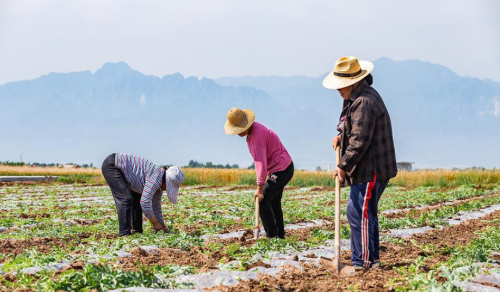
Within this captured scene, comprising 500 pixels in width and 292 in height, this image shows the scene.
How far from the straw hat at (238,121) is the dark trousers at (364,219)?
72.9 inches

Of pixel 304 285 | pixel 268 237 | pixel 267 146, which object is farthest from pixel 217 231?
pixel 304 285

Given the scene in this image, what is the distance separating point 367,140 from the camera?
4.87 m

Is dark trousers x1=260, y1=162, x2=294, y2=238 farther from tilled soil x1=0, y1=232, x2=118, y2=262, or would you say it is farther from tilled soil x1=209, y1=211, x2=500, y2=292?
tilled soil x1=0, y1=232, x2=118, y2=262

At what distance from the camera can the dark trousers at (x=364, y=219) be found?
4.94 m

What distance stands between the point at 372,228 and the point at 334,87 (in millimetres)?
1312

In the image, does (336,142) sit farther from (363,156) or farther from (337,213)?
(337,213)

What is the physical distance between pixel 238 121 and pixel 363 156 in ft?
6.50

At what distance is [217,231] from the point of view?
805 cm

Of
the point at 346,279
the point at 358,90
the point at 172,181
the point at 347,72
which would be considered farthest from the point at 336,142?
the point at 172,181

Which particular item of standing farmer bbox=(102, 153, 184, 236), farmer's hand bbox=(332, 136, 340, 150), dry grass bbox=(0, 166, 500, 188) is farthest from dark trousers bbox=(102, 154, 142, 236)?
dry grass bbox=(0, 166, 500, 188)

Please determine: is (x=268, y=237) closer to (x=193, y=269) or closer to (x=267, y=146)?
(x=267, y=146)

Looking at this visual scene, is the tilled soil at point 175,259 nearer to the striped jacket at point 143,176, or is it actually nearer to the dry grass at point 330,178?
the striped jacket at point 143,176

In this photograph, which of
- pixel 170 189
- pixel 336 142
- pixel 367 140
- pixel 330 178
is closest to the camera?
pixel 367 140

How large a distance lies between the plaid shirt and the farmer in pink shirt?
1634mm
